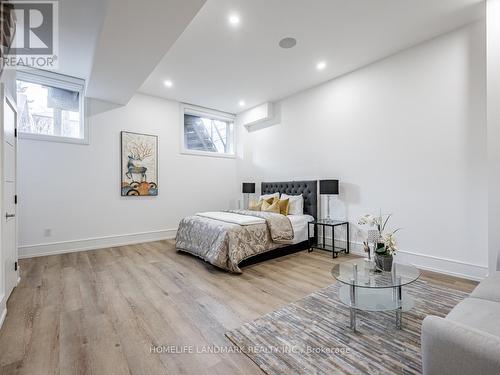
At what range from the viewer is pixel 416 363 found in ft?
5.00

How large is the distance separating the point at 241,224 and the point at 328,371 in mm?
2169

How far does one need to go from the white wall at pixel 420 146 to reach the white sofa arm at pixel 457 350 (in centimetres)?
264

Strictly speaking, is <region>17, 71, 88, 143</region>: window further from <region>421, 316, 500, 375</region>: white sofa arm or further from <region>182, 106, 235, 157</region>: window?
<region>421, 316, 500, 375</region>: white sofa arm

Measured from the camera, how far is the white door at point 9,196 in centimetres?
219

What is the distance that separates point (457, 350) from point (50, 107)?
571 cm

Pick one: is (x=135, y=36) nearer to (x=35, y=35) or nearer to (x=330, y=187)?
(x=35, y=35)

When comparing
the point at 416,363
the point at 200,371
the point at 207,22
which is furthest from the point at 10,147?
the point at 416,363

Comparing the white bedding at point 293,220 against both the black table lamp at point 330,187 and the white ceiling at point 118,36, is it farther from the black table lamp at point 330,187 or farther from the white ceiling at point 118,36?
the white ceiling at point 118,36

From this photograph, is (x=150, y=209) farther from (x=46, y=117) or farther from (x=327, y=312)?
(x=327, y=312)

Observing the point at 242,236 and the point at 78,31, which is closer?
the point at 78,31

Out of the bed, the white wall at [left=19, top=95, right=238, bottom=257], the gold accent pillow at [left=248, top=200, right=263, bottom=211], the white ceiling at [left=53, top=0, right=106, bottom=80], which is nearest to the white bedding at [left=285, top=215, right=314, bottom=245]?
the bed

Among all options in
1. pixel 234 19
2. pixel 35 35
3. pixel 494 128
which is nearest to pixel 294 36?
pixel 234 19

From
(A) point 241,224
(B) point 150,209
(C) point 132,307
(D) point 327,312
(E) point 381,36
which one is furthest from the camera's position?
(B) point 150,209

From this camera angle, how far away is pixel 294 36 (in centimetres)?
312
